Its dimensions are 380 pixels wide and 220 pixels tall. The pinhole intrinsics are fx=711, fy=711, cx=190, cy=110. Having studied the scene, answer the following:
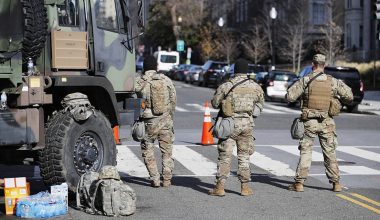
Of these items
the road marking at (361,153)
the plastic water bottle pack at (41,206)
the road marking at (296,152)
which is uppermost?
the plastic water bottle pack at (41,206)

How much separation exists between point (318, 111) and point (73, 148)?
3.38m

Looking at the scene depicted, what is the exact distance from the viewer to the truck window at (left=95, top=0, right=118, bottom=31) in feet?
30.8

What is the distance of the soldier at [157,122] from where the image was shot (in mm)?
9898

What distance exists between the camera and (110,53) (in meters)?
9.47

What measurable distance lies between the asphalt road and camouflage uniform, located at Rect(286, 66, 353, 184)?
1.14 feet

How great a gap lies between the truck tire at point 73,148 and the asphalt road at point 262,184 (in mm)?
565

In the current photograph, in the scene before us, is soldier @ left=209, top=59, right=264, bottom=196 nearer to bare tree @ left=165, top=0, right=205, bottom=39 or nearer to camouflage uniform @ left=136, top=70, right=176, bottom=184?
camouflage uniform @ left=136, top=70, right=176, bottom=184

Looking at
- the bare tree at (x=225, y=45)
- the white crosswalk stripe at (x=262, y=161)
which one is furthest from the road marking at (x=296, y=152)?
the bare tree at (x=225, y=45)

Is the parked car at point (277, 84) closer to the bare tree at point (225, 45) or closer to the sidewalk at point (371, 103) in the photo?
the sidewalk at point (371, 103)

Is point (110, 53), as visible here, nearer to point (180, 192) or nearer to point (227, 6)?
point (180, 192)

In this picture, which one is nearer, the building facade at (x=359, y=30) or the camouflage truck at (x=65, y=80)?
the camouflage truck at (x=65, y=80)

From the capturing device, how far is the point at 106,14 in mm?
9586

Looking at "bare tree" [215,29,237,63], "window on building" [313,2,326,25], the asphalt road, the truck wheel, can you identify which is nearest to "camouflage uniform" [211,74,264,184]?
the asphalt road

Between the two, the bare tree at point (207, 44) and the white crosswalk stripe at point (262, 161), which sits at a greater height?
the bare tree at point (207, 44)
